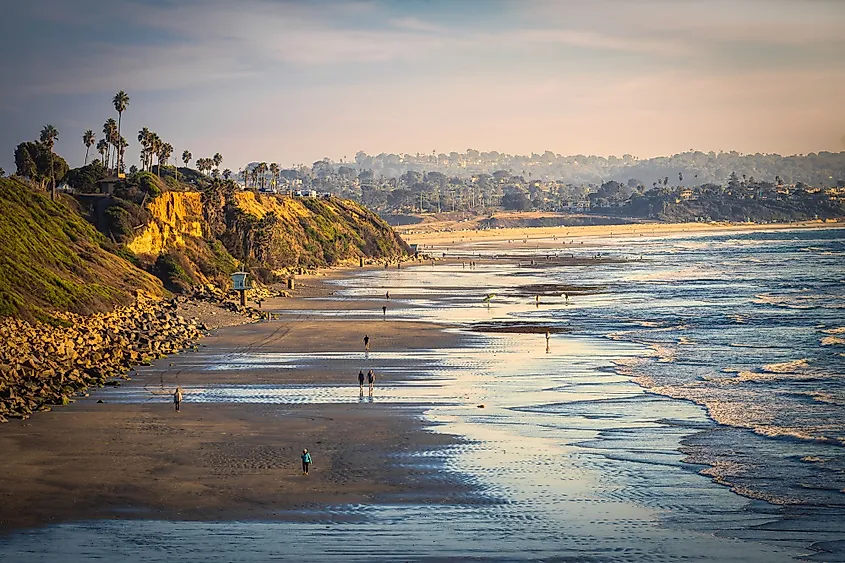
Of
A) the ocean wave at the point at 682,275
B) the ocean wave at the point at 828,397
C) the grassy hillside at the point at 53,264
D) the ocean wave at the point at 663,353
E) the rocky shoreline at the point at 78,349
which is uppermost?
the grassy hillside at the point at 53,264

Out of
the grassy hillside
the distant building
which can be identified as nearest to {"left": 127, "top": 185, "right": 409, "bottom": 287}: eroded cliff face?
the distant building

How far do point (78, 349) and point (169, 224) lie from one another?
4380 cm

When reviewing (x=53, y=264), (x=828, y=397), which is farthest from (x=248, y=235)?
(x=828, y=397)

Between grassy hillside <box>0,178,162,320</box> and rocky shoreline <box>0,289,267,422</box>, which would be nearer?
rocky shoreline <box>0,289,267,422</box>

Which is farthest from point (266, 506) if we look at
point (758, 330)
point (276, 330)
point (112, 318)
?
point (758, 330)

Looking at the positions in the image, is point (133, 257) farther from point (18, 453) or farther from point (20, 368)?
point (18, 453)

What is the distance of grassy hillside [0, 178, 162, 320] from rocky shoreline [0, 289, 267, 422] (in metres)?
1.30

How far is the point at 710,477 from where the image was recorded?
2594 cm

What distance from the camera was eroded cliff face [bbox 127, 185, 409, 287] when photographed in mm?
83250

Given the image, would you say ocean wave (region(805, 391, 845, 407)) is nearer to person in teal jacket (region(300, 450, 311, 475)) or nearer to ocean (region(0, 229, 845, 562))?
ocean (region(0, 229, 845, 562))

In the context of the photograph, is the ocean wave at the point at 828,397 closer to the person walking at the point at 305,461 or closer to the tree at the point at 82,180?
the person walking at the point at 305,461

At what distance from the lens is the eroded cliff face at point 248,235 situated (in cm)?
8325

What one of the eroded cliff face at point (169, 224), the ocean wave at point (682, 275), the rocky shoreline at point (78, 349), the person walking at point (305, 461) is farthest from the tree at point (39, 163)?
the person walking at point (305, 461)

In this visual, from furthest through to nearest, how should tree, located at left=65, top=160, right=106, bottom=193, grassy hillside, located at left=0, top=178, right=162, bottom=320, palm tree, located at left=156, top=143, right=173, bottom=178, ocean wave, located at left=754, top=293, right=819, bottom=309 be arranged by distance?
palm tree, located at left=156, top=143, right=173, bottom=178, tree, located at left=65, top=160, right=106, bottom=193, ocean wave, located at left=754, top=293, right=819, bottom=309, grassy hillside, located at left=0, top=178, right=162, bottom=320
